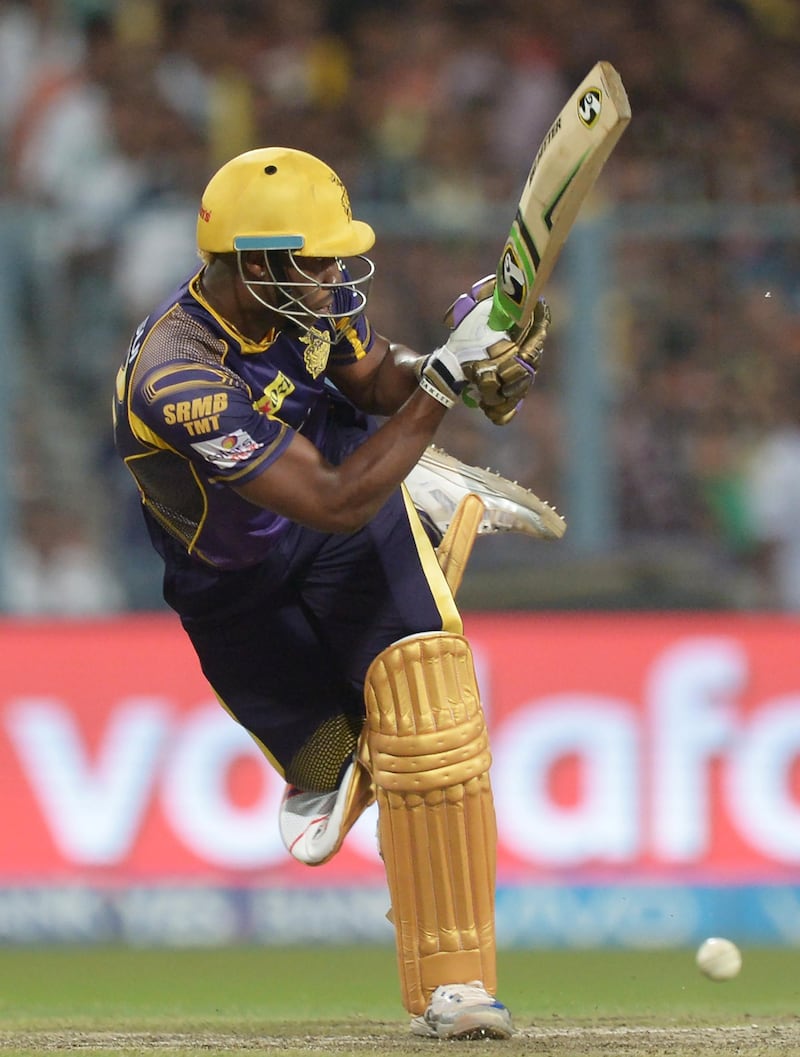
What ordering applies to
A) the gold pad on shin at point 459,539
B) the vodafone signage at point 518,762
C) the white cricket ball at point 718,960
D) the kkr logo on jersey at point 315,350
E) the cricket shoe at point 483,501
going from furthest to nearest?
the vodafone signage at point 518,762 → the white cricket ball at point 718,960 → the cricket shoe at point 483,501 → the gold pad on shin at point 459,539 → the kkr logo on jersey at point 315,350

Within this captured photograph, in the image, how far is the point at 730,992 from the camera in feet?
21.8

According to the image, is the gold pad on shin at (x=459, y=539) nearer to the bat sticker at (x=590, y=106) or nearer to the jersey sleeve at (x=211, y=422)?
the jersey sleeve at (x=211, y=422)

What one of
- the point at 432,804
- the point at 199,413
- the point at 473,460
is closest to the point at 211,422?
the point at 199,413

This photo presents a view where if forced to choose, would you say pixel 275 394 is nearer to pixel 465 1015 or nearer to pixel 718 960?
pixel 465 1015

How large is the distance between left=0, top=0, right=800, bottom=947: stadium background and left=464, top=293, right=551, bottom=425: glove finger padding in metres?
3.54

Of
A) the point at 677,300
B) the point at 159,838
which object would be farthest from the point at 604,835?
the point at 677,300

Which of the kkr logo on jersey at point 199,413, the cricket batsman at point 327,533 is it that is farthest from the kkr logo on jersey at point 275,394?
the kkr logo on jersey at point 199,413

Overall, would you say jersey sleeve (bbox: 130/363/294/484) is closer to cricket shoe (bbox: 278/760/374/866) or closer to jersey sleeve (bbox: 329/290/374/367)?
jersey sleeve (bbox: 329/290/374/367)

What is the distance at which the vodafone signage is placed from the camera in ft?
26.5

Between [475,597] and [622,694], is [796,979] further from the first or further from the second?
[475,597]

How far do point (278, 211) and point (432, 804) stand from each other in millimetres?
1534

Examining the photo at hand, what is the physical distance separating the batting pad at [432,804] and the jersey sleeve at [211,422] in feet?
2.17

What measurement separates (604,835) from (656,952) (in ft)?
1.81

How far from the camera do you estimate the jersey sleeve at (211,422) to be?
4.60m
